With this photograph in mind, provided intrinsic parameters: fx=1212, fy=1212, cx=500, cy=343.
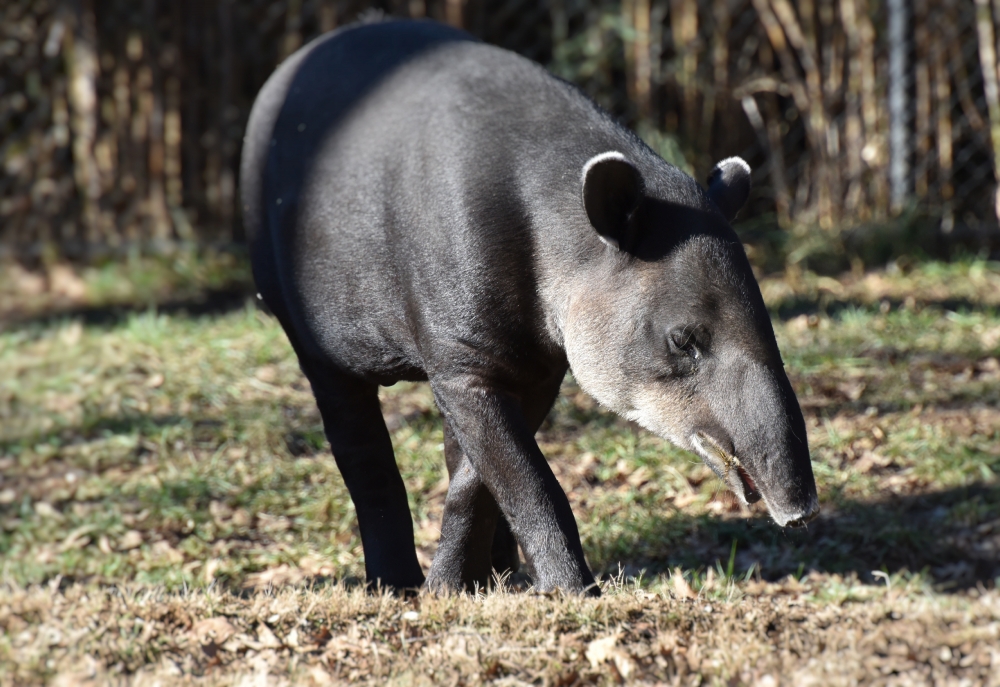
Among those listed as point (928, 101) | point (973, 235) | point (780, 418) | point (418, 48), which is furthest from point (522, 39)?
point (780, 418)

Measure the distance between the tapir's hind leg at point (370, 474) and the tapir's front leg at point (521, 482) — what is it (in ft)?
2.04

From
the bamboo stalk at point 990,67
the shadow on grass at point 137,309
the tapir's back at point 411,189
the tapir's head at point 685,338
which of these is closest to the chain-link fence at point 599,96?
the bamboo stalk at point 990,67

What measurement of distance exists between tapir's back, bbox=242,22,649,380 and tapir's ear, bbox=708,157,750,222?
0.29 meters

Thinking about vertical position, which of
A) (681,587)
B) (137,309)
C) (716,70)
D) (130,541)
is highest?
(716,70)

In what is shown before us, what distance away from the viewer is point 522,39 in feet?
28.1

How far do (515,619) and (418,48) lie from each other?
183 centimetres

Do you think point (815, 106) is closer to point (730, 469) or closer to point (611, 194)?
point (611, 194)

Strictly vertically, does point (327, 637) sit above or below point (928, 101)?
below

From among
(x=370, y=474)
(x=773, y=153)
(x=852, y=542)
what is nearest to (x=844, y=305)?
(x=773, y=153)

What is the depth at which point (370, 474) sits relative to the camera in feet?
12.9

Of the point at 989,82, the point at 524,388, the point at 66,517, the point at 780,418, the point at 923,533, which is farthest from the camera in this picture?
the point at 989,82

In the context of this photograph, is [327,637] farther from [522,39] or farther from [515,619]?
[522,39]

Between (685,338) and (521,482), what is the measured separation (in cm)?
61

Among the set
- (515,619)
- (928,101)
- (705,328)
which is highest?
(928,101)
